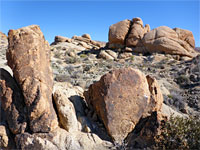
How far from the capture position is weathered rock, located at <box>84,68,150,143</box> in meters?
4.23

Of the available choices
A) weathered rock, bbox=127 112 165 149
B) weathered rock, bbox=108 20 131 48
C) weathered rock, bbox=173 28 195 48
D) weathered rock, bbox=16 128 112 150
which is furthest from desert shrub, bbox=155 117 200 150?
weathered rock, bbox=173 28 195 48

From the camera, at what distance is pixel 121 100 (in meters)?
4.36

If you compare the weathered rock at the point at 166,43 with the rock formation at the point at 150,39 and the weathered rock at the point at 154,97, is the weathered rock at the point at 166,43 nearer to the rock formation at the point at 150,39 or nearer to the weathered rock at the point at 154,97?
the rock formation at the point at 150,39

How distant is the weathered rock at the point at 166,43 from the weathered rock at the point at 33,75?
62.8 feet

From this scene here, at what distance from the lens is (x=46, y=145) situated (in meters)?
3.93

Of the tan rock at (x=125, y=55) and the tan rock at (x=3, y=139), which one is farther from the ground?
the tan rock at (x=125, y=55)

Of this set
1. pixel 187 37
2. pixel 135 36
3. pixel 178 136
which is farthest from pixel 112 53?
pixel 178 136

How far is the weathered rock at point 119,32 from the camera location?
23453 millimetres

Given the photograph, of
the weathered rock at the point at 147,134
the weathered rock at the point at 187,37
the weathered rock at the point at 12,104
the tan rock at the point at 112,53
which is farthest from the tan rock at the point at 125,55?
the weathered rock at the point at 12,104

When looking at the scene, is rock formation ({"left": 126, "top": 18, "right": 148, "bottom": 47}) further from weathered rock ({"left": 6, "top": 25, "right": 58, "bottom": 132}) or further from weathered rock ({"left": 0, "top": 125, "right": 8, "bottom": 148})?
weathered rock ({"left": 0, "top": 125, "right": 8, "bottom": 148})

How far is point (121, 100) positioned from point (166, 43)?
1898 centimetres

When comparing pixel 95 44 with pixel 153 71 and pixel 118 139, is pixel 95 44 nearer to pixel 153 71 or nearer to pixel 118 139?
pixel 153 71

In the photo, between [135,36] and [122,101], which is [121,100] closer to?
[122,101]

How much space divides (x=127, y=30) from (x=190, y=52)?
8612mm
